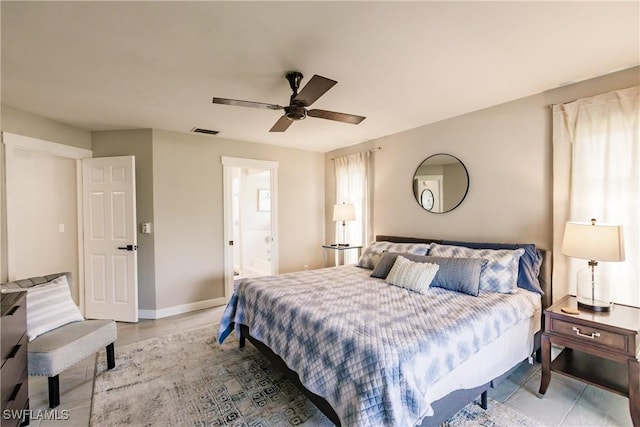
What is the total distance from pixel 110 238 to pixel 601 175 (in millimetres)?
5153

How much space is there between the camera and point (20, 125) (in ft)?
9.71

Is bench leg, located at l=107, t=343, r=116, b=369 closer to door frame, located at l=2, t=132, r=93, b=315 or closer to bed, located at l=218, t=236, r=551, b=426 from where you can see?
bed, located at l=218, t=236, r=551, b=426

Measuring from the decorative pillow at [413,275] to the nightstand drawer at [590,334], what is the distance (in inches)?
35.1

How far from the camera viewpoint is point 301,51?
198 centimetres

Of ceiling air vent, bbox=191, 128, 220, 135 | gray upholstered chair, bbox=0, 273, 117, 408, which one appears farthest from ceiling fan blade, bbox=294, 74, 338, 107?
gray upholstered chair, bbox=0, 273, 117, 408

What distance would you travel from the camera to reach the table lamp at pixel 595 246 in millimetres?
1987

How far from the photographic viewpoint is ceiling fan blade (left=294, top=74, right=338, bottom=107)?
6.06 feet

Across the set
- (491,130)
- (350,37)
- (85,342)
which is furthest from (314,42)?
(85,342)

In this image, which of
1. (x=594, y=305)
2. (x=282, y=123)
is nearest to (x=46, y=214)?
(x=282, y=123)

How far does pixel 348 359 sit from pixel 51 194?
180 inches

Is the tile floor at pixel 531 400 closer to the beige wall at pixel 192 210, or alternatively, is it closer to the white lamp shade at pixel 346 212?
the beige wall at pixel 192 210

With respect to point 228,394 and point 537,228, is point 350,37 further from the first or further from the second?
point 228,394

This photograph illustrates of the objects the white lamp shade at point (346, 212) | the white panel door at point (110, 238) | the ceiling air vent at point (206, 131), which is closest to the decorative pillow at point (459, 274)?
the white lamp shade at point (346, 212)

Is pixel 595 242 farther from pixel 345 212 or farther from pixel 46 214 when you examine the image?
pixel 46 214
